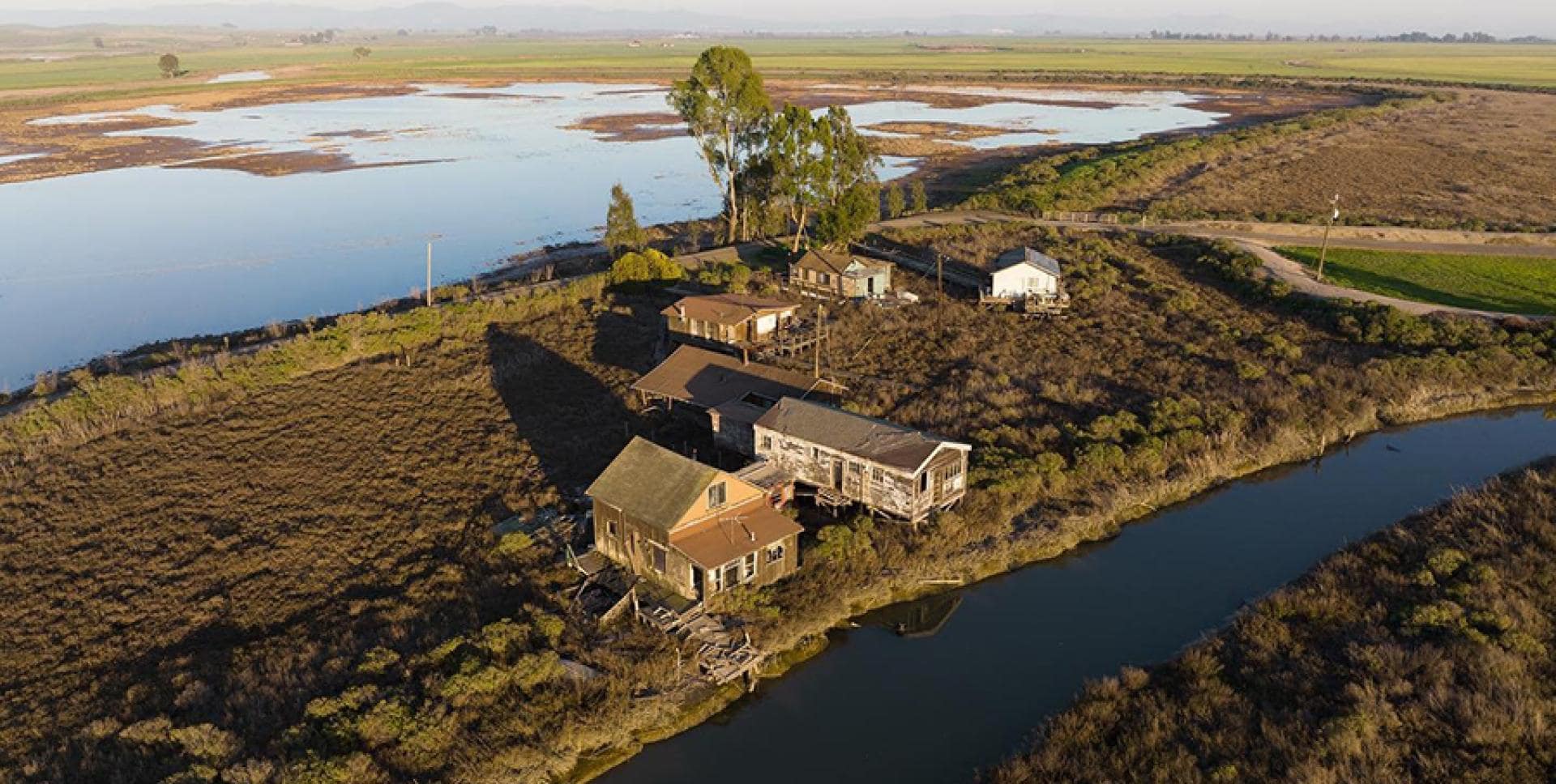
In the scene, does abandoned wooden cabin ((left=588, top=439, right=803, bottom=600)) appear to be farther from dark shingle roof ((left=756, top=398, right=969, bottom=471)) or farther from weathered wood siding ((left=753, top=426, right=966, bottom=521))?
dark shingle roof ((left=756, top=398, right=969, bottom=471))

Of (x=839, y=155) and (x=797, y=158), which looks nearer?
(x=797, y=158)

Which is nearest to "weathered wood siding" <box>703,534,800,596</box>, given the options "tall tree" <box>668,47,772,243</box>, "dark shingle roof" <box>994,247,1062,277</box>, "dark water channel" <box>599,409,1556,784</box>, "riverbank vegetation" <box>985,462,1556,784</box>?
"dark water channel" <box>599,409,1556,784</box>

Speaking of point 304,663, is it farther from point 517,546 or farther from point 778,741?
point 778,741

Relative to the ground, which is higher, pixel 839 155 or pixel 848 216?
pixel 839 155

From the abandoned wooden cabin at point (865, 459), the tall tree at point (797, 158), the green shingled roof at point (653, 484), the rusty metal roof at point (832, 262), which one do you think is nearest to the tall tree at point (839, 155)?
the tall tree at point (797, 158)

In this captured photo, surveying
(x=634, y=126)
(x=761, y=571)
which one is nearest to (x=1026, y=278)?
(x=761, y=571)

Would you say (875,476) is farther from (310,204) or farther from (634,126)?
(634,126)
